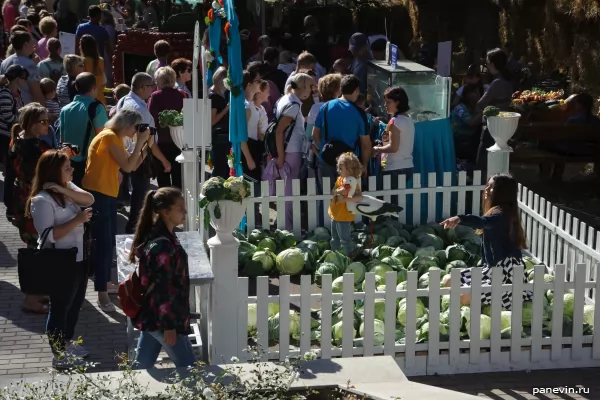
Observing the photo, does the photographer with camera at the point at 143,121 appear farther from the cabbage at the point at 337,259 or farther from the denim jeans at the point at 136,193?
the cabbage at the point at 337,259

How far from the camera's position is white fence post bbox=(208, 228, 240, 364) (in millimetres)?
6043

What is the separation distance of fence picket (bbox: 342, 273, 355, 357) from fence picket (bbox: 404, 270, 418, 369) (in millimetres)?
383

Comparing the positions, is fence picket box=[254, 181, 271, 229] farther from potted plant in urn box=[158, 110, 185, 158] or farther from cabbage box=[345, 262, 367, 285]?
cabbage box=[345, 262, 367, 285]

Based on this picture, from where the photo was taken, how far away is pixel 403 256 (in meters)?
8.38

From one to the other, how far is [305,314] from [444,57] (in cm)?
725

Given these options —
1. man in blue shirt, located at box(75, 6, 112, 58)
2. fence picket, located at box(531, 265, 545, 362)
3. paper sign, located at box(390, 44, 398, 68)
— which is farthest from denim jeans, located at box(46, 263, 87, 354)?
man in blue shirt, located at box(75, 6, 112, 58)

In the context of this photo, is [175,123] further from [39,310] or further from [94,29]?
[94,29]

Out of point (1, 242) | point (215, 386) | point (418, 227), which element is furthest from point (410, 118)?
point (215, 386)

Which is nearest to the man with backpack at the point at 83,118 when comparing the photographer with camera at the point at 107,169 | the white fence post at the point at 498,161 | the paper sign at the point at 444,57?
the photographer with camera at the point at 107,169

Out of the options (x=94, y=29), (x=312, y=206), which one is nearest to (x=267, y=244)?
(x=312, y=206)

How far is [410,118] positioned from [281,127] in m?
1.28

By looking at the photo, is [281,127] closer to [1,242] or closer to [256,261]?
[256,261]

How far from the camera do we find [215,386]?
15.3 ft

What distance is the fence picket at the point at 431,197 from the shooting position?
9.50 meters
